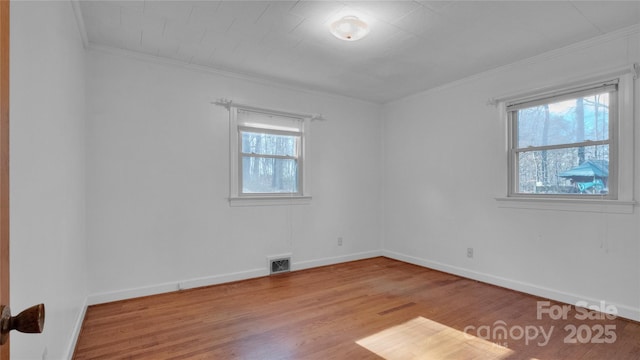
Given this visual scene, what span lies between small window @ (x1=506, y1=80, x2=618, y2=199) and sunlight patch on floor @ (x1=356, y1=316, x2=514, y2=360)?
75.2 inches

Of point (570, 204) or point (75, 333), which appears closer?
point (75, 333)

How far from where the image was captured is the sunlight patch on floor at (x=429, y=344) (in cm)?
219

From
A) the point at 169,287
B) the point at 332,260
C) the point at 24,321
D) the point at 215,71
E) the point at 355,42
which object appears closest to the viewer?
the point at 24,321

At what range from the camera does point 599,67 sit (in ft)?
9.68

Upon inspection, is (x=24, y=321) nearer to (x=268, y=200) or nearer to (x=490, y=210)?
(x=268, y=200)

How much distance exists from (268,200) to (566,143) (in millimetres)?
3394

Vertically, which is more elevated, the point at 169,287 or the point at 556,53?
the point at 556,53

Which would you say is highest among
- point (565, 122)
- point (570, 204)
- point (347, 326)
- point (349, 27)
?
point (349, 27)

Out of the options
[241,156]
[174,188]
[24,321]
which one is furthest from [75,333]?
[241,156]

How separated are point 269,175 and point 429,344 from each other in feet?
8.96

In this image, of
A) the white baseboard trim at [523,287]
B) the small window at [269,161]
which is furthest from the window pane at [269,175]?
the white baseboard trim at [523,287]

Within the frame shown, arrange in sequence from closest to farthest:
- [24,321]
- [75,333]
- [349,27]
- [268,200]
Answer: [24,321]
[75,333]
[349,27]
[268,200]

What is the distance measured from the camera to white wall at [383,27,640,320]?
→ 9.46 feet

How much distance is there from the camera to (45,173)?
1.56m
